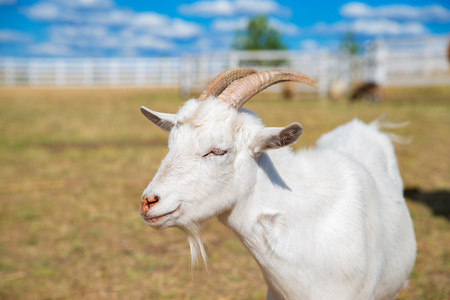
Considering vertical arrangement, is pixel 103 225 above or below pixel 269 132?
below

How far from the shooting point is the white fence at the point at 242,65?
19344mm

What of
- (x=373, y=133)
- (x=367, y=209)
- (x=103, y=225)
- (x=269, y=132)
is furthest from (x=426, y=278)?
(x=103, y=225)

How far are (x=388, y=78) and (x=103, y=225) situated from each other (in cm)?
1767

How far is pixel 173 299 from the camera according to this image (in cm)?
367

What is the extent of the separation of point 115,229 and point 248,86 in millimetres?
3431

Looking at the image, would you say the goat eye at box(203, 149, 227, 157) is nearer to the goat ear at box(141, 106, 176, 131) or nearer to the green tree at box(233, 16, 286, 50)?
the goat ear at box(141, 106, 176, 131)

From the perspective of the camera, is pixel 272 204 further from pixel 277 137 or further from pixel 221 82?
pixel 221 82

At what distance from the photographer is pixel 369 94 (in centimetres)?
1742

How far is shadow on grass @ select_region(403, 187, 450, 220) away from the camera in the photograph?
555cm

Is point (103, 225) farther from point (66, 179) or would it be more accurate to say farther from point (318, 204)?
point (318, 204)

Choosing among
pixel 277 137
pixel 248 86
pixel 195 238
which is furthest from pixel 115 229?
pixel 277 137

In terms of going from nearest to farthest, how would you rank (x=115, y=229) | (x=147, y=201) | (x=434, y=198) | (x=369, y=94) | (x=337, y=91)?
(x=147, y=201) → (x=115, y=229) → (x=434, y=198) → (x=369, y=94) → (x=337, y=91)

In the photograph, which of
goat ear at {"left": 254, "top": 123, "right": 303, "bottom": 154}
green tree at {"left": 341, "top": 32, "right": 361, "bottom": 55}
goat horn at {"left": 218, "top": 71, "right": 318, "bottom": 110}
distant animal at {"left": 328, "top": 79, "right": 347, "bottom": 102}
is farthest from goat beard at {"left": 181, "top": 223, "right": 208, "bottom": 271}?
green tree at {"left": 341, "top": 32, "right": 361, "bottom": 55}

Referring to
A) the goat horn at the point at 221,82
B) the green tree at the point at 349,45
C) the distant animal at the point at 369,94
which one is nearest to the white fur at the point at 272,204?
the goat horn at the point at 221,82
